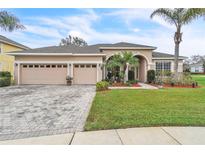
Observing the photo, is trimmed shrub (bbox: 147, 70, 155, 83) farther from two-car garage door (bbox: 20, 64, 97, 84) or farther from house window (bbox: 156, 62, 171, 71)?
two-car garage door (bbox: 20, 64, 97, 84)

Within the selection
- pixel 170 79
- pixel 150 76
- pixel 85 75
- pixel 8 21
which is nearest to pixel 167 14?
pixel 170 79

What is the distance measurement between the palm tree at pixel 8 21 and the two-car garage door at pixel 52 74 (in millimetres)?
5345

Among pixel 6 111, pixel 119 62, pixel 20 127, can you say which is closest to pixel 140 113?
pixel 20 127

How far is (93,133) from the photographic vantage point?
17.9 feet

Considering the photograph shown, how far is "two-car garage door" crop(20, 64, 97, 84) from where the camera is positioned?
21.7 metres

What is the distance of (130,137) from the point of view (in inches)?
202

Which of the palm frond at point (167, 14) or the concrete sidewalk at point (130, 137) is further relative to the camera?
the palm frond at point (167, 14)

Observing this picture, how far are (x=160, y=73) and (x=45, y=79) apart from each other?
487 inches

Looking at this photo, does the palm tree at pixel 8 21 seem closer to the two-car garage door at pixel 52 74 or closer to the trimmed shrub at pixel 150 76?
the two-car garage door at pixel 52 74

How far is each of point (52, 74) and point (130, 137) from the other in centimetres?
1775

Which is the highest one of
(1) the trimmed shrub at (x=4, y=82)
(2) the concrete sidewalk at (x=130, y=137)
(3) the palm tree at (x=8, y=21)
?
(3) the palm tree at (x=8, y=21)

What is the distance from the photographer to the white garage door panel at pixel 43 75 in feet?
71.3

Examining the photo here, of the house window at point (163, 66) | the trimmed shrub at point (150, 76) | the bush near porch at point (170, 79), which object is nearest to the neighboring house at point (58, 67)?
the trimmed shrub at point (150, 76)
